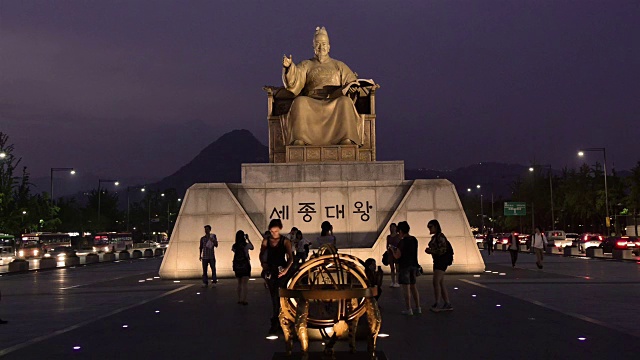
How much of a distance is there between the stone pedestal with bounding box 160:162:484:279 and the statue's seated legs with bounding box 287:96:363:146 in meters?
1.35

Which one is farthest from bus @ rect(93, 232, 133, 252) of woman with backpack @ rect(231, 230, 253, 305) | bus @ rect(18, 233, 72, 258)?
woman with backpack @ rect(231, 230, 253, 305)

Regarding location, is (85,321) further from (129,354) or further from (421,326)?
(421,326)

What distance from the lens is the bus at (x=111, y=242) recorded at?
191ft

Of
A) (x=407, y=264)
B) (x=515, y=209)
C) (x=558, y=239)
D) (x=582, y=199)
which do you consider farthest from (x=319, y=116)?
(x=582, y=199)

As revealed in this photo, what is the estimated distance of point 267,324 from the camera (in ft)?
33.9

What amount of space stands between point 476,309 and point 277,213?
→ 32.2 feet

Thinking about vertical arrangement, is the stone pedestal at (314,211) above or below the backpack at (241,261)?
above

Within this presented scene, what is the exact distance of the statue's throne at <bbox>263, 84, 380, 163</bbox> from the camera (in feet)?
Result: 71.6

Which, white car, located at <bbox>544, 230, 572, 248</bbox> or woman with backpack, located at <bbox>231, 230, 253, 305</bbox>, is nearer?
woman with backpack, located at <bbox>231, 230, 253, 305</bbox>

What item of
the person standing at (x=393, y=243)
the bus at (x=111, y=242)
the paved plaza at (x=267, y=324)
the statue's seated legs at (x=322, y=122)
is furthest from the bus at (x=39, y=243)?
the person standing at (x=393, y=243)

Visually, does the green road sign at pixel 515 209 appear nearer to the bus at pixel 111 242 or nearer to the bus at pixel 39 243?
the bus at pixel 111 242

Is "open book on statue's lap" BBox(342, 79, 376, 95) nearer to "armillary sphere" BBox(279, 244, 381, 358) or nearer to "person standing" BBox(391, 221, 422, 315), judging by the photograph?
"person standing" BBox(391, 221, 422, 315)

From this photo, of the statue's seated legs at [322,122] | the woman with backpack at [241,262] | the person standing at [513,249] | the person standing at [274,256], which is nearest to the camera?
the person standing at [274,256]

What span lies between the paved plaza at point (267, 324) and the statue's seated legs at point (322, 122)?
6881 mm
